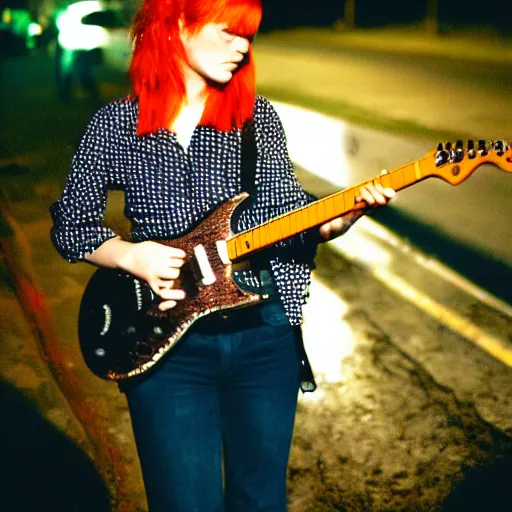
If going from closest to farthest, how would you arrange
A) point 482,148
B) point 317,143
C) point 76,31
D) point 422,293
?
1. point 482,148
2. point 422,293
3. point 317,143
4. point 76,31

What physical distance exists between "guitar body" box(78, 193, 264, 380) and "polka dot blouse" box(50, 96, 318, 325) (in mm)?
60

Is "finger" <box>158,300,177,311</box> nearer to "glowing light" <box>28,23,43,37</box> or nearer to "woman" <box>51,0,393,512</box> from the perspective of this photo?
"woman" <box>51,0,393,512</box>

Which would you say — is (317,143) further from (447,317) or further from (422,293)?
(447,317)

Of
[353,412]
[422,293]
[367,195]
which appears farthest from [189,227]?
[422,293]

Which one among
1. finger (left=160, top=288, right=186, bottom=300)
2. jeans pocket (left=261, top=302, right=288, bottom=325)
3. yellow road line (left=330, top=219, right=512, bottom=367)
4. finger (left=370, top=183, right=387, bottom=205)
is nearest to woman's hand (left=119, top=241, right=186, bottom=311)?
finger (left=160, top=288, right=186, bottom=300)

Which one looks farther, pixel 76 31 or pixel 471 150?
pixel 76 31

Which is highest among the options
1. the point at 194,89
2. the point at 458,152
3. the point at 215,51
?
the point at 215,51

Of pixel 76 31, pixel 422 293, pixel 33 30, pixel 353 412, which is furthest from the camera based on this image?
pixel 33 30

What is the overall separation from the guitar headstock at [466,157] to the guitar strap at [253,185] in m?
0.53

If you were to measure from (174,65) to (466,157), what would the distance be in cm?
91

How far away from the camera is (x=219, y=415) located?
1.91 metres

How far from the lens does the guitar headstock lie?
1788 mm

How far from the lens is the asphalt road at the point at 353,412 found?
284 cm

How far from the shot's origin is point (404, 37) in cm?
2041
